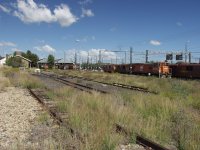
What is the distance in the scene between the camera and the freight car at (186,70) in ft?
189

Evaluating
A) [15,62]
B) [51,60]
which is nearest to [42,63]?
[51,60]

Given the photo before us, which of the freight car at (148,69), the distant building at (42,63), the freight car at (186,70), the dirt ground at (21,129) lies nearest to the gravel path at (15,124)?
the dirt ground at (21,129)

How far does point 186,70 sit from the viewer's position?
2403 inches

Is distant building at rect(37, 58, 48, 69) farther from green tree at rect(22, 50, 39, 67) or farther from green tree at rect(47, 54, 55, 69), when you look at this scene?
green tree at rect(22, 50, 39, 67)

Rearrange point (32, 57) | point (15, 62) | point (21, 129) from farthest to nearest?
1. point (32, 57)
2. point (15, 62)
3. point (21, 129)

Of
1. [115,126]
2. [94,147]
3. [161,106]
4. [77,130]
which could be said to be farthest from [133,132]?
[161,106]

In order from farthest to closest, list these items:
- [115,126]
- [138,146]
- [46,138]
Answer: [115,126]
[46,138]
[138,146]

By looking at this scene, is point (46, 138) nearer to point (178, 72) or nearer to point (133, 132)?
point (133, 132)

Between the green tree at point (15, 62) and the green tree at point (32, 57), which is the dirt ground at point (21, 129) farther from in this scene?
the green tree at point (32, 57)

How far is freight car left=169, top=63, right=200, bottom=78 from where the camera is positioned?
57.5m

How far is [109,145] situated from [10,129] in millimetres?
4024

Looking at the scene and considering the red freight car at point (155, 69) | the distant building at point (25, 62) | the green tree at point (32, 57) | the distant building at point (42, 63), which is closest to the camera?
the red freight car at point (155, 69)

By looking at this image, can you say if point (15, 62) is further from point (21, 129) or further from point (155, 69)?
point (21, 129)

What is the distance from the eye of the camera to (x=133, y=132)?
9.12 m
